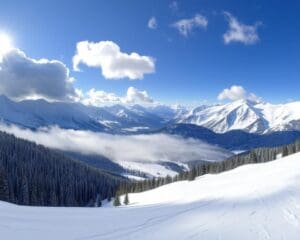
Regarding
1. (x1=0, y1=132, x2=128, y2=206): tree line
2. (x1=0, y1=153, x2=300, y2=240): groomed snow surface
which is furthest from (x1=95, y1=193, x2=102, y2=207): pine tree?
(x1=0, y1=153, x2=300, y2=240): groomed snow surface

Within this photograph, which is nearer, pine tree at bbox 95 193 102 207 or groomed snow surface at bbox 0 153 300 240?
groomed snow surface at bbox 0 153 300 240

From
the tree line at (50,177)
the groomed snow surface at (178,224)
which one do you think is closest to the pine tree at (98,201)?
the tree line at (50,177)

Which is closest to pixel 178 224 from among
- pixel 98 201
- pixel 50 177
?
pixel 98 201

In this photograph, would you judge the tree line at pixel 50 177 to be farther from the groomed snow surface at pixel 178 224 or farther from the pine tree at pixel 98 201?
the groomed snow surface at pixel 178 224

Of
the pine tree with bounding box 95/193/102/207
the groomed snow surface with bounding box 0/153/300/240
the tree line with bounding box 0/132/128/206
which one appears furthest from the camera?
the pine tree with bounding box 95/193/102/207

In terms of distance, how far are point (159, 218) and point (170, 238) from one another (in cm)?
606

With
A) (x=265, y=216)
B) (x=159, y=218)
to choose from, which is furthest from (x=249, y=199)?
(x=159, y=218)

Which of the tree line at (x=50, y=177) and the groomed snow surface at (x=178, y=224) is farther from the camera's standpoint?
the tree line at (x=50, y=177)

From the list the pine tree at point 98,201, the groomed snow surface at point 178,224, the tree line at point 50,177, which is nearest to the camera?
the groomed snow surface at point 178,224

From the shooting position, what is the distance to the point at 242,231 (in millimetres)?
16328

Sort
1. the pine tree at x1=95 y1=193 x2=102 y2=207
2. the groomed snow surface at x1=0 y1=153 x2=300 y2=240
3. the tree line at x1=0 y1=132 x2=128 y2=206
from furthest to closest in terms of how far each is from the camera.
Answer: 1. the pine tree at x1=95 y1=193 x2=102 y2=207
2. the tree line at x1=0 y1=132 x2=128 y2=206
3. the groomed snow surface at x1=0 y1=153 x2=300 y2=240

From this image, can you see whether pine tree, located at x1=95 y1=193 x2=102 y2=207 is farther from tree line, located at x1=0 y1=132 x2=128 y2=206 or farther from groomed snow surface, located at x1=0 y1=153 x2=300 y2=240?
groomed snow surface, located at x1=0 y1=153 x2=300 y2=240

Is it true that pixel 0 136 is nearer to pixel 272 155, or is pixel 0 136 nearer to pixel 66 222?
pixel 272 155

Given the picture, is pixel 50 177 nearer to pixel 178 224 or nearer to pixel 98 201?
pixel 98 201
